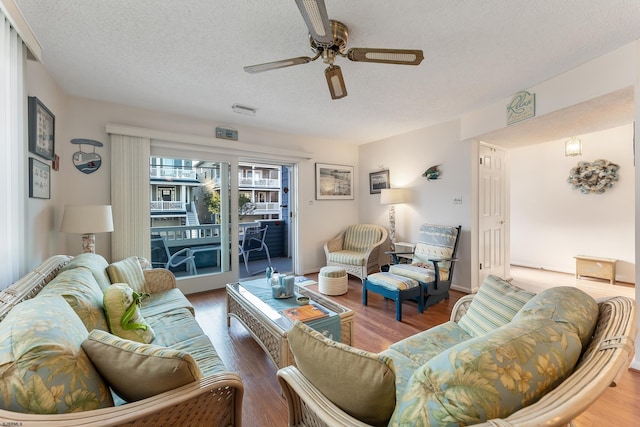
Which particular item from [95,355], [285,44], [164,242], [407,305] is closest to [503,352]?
[95,355]

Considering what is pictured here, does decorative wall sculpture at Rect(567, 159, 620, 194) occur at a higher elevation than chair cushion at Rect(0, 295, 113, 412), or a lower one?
higher

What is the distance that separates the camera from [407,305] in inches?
125

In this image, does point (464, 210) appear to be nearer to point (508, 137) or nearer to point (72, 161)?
point (508, 137)

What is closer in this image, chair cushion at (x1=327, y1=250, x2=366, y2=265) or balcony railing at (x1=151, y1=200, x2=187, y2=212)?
balcony railing at (x1=151, y1=200, x2=187, y2=212)

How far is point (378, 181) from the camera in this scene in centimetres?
484

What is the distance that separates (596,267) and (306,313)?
4724mm

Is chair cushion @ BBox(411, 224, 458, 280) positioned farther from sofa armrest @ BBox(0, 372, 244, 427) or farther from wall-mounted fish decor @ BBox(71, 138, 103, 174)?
wall-mounted fish decor @ BBox(71, 138, 103, 174)

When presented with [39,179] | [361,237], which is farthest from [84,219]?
[361,237]

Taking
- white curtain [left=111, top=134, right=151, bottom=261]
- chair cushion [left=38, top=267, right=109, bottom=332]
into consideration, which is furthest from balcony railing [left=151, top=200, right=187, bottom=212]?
chair cushion [left=38, top=267, right=109, bottom=332]

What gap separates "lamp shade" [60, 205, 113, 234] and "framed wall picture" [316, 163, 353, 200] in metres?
3.07

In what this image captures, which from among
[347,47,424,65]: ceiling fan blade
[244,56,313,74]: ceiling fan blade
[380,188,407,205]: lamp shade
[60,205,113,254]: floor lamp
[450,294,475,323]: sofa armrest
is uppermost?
[244,56,313,74]: ceiling fan blade

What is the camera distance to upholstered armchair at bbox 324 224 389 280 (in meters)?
3.99

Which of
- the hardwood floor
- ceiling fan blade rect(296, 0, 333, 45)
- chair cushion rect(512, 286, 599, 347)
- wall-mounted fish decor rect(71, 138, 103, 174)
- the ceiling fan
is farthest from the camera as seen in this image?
wall-mounted fish decor rect(71, 138, 103, 174)

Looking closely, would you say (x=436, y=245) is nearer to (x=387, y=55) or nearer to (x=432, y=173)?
(x=432, y=173)
